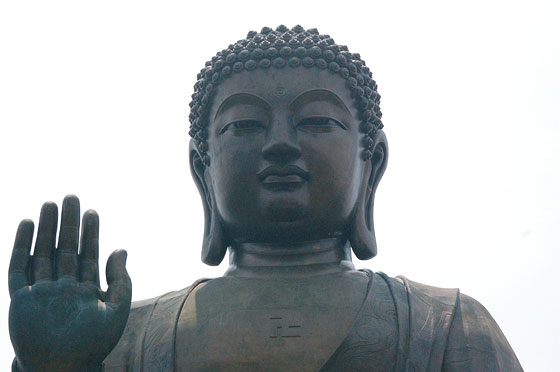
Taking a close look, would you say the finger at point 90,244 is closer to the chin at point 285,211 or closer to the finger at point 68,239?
the finger at point 68,239

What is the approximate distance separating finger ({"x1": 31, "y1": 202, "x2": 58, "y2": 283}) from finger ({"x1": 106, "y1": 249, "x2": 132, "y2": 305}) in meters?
0.38

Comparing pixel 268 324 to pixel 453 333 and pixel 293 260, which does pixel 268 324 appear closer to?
pixel 293 260

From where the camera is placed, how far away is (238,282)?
8273mm

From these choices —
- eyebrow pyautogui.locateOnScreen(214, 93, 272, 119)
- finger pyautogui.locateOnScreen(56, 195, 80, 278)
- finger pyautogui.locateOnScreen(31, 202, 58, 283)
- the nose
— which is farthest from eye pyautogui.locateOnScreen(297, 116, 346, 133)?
finger pyautogui.locateOnScreen(31, 202, 58, 283)

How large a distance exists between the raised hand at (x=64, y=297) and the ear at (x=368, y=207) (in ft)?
6.18

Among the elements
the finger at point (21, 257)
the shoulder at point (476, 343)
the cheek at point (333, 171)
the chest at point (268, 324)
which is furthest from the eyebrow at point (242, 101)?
the shoulder at point (476, 343)

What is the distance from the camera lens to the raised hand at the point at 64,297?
7195 millimetres

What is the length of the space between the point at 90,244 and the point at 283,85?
5.99ft

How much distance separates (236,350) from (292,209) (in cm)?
109

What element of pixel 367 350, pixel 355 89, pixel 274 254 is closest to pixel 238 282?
pixel 274 254

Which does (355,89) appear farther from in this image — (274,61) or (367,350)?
(367,350)

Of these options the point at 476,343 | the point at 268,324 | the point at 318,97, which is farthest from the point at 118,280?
the point at 476,343

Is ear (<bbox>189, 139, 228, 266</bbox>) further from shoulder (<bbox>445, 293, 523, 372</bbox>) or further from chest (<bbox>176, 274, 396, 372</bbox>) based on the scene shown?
shoulder (<bbox>445, 293, 523, 372</bbox>)

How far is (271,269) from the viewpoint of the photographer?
8.36 metres
